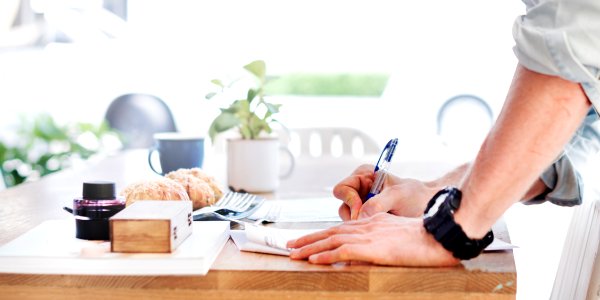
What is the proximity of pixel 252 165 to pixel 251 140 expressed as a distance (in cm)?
6

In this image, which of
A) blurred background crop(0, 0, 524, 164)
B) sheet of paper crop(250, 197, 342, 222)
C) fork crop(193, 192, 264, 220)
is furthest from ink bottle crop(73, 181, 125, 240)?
blurred background crop(0, 0, 524, 164)

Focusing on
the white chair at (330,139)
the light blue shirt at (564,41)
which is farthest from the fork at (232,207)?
the white chair at (330,139)

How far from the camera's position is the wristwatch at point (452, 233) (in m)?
0.91

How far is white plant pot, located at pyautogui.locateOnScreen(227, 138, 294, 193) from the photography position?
170cm

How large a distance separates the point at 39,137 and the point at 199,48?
12.8ft

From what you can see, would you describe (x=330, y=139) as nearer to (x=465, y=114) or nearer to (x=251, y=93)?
(x=251, y=93)

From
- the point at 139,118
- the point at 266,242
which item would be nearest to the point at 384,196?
the point at 266,242

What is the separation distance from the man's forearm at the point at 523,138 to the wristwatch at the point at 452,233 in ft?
0.04

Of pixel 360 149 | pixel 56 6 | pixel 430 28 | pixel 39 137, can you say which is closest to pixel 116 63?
pixel 56 6

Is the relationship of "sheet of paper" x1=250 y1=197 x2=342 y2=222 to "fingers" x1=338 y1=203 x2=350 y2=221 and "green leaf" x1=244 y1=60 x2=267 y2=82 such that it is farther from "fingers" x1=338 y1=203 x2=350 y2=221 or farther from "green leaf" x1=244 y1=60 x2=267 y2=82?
"green leaf" x1=244 y1=60 x2=267 y2=82

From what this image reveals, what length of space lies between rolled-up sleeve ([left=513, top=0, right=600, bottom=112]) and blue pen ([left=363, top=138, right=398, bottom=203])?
315 millimetres

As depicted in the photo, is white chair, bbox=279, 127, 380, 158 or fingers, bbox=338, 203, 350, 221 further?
white chair, bbox=279, 127, 380, 158

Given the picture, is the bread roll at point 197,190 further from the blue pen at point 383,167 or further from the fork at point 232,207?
the blue pen at point 383,167

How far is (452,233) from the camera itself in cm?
91
